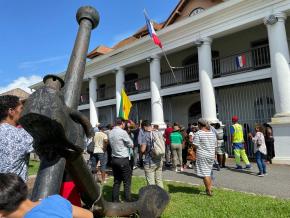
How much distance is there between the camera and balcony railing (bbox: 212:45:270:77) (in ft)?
42.1

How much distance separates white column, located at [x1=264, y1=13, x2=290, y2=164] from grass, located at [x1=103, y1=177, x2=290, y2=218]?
193 inches

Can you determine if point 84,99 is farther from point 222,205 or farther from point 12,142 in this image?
point 12,142

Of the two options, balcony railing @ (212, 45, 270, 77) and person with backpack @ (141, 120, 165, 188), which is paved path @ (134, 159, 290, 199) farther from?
balcony railing @ (212, 45, 270, 77)

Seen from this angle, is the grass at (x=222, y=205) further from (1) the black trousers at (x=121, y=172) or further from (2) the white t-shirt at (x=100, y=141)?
(2) the white t-shirt at (x=100, y=141)

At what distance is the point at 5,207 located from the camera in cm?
167

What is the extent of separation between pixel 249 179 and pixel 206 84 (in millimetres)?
6036

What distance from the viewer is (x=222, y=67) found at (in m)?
15.5

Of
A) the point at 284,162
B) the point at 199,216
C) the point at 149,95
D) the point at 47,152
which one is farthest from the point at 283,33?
the point at 47,152

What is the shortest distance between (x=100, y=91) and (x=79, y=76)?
20.3m

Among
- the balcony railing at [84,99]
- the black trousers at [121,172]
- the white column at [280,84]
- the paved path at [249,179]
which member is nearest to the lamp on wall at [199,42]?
the white column at [280,84]

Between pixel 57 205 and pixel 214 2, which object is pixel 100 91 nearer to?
pixel 214 2

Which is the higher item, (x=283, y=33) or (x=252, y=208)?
(x=283, y=33)

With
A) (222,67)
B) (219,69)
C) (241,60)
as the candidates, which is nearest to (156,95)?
(219,69)

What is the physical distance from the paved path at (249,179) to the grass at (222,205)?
0.73 meters
